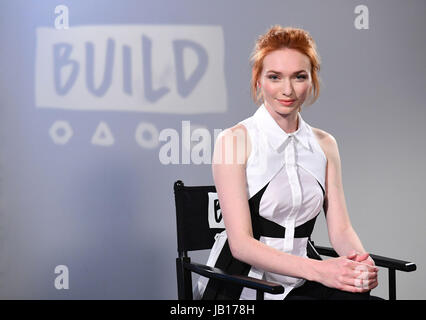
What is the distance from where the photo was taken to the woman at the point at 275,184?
175cm

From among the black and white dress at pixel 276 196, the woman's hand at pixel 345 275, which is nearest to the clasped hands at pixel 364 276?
the woman's hand at pixel 345 275

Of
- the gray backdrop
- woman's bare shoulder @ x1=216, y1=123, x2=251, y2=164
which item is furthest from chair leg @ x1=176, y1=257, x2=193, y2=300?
the gray backdrop

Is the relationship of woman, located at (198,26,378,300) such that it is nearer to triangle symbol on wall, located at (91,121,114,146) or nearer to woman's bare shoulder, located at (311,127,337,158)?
woman's bare shoulder, located at (311,127,337,158)

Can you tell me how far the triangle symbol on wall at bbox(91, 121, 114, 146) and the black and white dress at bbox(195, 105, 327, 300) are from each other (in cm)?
122

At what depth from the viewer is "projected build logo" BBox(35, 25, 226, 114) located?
2.94 meters

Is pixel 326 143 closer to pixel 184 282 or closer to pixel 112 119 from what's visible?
pixel 184 282

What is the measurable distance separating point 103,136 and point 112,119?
92 mm

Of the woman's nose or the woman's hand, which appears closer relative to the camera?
the woman's hand

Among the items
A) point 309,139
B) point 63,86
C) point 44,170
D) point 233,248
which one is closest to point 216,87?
point 63,86

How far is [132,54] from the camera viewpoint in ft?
9.75

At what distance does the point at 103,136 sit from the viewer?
9.73 ft

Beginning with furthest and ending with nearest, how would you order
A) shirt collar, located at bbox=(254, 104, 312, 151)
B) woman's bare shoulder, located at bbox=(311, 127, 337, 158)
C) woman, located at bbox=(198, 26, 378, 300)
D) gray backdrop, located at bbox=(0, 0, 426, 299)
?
gray backdrop, located at bbox=(0, 0, 426, 299)
woman's bare shoulder, located at bbox=(311, 127, 337, 158)
shirt collar, located at bbox=(254, 104, 312, 151)
woman, located at bbox=(198, 26, 378, 300)

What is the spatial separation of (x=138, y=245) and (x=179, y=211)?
995 mm

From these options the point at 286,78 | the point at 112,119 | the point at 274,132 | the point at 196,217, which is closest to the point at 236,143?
the point at 274,132
